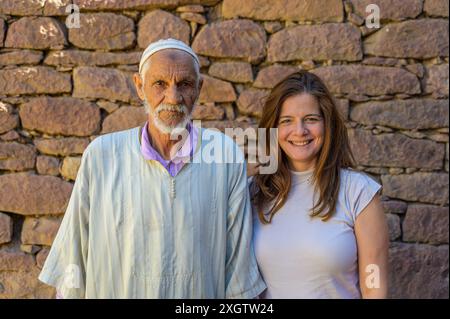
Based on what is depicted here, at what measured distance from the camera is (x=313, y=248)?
232 cm

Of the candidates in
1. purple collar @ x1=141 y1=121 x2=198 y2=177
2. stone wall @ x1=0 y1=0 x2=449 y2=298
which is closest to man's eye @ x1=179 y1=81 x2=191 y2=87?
purple collar @ x1=141 y1=121 x2=198 y2=177

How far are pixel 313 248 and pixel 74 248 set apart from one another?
1.00 m

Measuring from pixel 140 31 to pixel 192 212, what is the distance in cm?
150

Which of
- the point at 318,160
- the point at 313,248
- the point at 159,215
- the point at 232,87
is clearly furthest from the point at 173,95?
the point at 232,87

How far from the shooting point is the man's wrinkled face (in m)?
2.27

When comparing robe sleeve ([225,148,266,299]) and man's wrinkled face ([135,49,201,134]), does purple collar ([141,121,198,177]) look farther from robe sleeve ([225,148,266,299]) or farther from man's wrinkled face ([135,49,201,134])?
robe sleeve ([225,148,266,299])

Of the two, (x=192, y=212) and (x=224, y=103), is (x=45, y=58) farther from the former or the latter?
(x=192, y=212)

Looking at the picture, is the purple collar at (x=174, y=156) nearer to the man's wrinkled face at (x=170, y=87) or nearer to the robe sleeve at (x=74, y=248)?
the man's wrinkled face at (x=170, y=87)

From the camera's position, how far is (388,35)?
3383 millimetres

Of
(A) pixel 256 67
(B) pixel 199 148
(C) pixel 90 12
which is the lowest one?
(B) pixel 199 148

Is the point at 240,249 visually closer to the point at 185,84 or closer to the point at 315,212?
the point at 315,212

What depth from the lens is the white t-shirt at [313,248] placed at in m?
2.32

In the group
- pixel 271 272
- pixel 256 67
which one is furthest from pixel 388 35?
pixel 271 272

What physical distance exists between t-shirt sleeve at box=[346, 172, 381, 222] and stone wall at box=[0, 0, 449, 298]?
3.33 feet
